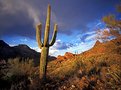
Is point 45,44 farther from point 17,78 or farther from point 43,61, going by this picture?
point 17,78

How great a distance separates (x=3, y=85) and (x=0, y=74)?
1.06 metres

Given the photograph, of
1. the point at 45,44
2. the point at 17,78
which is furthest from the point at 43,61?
the point at 17,78

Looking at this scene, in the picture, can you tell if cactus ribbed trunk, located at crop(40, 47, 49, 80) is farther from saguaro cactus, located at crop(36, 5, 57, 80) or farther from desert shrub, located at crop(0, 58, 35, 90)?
desert shrub, located at crop(0, 58, 35, 90)

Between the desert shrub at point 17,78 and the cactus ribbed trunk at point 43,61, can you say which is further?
the cactus ribbed trunk at point 43,61

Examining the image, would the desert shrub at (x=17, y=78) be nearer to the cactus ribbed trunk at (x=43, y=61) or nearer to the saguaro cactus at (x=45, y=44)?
the cactus ribbed trunk at (x=43, y=61)

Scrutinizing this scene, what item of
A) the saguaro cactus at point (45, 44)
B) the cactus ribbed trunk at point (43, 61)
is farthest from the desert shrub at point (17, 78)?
the saguaro cactus at point (45, 44)

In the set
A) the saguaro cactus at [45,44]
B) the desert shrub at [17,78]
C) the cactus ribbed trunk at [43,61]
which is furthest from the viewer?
the saguaro cactus at [45,44]

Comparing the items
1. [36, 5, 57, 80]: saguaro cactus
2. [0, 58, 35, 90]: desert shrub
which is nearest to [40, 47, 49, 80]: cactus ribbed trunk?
[36, 5, 57, 80]: saguaro cactus

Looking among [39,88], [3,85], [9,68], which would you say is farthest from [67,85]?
[9,68]

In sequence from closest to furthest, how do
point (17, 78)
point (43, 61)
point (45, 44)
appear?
1. point (17, 78)
2. point (43, 61)
3. point (45, 44)

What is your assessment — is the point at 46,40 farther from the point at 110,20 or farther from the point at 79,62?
the point at 110,20

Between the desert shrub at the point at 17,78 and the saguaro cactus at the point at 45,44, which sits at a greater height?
the saguaro cactus at the point at 45,44

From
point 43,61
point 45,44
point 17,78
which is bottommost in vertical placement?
point 17,78

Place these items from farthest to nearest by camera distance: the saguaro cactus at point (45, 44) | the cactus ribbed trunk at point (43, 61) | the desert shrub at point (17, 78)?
the saguaro cactus at point (45, 44), the cactus ribbed trunk at point (43, 61), the desert shrub at point (17, 78)
